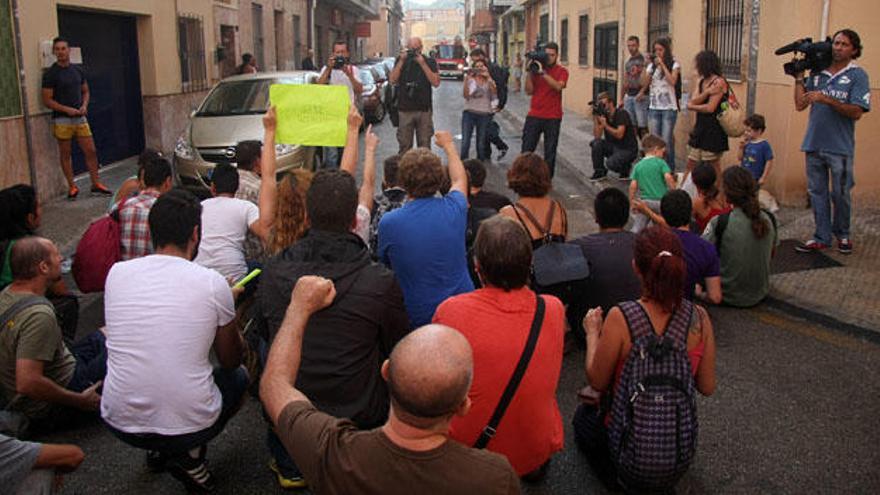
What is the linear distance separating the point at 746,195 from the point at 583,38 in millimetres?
17151

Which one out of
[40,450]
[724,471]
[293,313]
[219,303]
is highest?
[293,313]

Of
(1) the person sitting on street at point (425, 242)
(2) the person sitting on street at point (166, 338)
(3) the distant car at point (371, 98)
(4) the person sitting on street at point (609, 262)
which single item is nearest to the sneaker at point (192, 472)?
(2) the person sitting on street at point (166, 338)

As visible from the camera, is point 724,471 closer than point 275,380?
No

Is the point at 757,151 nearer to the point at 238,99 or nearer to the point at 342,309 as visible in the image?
the point at 342,309

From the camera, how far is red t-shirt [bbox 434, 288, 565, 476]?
10.2 ft

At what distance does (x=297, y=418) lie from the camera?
7.11 feet

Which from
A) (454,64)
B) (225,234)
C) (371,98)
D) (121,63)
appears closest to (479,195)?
(225,234)

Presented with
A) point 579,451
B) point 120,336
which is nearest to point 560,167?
point 579,451

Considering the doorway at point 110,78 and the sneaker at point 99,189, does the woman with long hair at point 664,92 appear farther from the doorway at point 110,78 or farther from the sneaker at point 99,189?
the doorway at point 110,78

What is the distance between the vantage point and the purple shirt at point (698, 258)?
5375 millimetres

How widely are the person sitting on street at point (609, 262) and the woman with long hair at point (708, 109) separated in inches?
148

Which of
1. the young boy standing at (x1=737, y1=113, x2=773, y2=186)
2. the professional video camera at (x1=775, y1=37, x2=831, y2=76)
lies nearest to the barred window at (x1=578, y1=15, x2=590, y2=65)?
the young boy standing at (x1=737, y1=113, x2=773, y2=186)

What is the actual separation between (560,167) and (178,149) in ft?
19.6

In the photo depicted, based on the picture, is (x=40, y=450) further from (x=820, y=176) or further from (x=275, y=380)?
(x=820, y=176)
